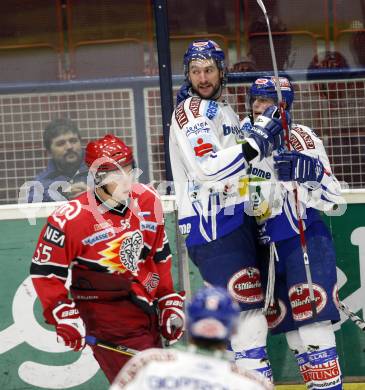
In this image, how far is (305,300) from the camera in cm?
579

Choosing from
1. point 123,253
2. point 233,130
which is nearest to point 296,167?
point 233,130

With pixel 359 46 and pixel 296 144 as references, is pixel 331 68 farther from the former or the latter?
pixel 296 144

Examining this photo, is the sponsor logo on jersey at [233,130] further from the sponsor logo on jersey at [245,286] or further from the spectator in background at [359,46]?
the spectator in background at [359,46]

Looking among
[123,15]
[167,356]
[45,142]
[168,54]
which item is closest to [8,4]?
[123,15]

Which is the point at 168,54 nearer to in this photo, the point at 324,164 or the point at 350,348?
the point at 324,164

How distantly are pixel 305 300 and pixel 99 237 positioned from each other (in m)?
0.98

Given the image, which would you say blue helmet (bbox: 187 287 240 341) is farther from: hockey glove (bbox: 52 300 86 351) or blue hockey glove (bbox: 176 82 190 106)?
blue hockey glove (bbox: 176 82 190 106)

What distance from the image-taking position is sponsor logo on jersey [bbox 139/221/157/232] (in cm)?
552

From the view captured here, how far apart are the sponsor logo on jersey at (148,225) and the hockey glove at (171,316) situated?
0.29 meters

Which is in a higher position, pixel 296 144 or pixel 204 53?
pixel 204 53

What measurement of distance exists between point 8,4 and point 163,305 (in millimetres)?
3344

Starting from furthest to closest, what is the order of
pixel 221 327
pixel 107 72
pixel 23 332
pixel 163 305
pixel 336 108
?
pixel 107 72
pixel 336 108
pixel 23 332
pixel 163 305
pixel 221 327

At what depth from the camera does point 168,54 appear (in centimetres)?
652

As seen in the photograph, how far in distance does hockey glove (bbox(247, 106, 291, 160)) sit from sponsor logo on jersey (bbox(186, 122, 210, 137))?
0.63ft
